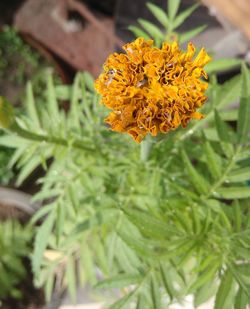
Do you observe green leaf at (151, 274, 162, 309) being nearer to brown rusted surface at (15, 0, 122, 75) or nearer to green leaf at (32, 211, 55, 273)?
green leaf at (32, 211, 55, 273)

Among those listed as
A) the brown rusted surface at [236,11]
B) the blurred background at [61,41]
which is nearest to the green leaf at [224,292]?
the blurred background at [61,41]

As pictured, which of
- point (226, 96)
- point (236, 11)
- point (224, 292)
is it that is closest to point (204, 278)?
point (224, 292)

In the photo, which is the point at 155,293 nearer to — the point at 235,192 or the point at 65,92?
the point at 235,192

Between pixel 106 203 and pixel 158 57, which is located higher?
pixel 158 57

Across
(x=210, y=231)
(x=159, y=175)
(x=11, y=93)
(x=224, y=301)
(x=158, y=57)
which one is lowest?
(x=224, y=301)

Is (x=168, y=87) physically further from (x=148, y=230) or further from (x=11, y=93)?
(x=11, y=93)

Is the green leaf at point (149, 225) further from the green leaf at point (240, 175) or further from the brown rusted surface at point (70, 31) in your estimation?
the brown rusted surface at point (70, 31)

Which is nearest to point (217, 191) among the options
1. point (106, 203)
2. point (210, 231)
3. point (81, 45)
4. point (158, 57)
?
point (210, 231)

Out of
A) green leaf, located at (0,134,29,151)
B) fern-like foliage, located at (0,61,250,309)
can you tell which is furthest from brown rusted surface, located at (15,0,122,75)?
green leaf, located at (0,134,29,151)
